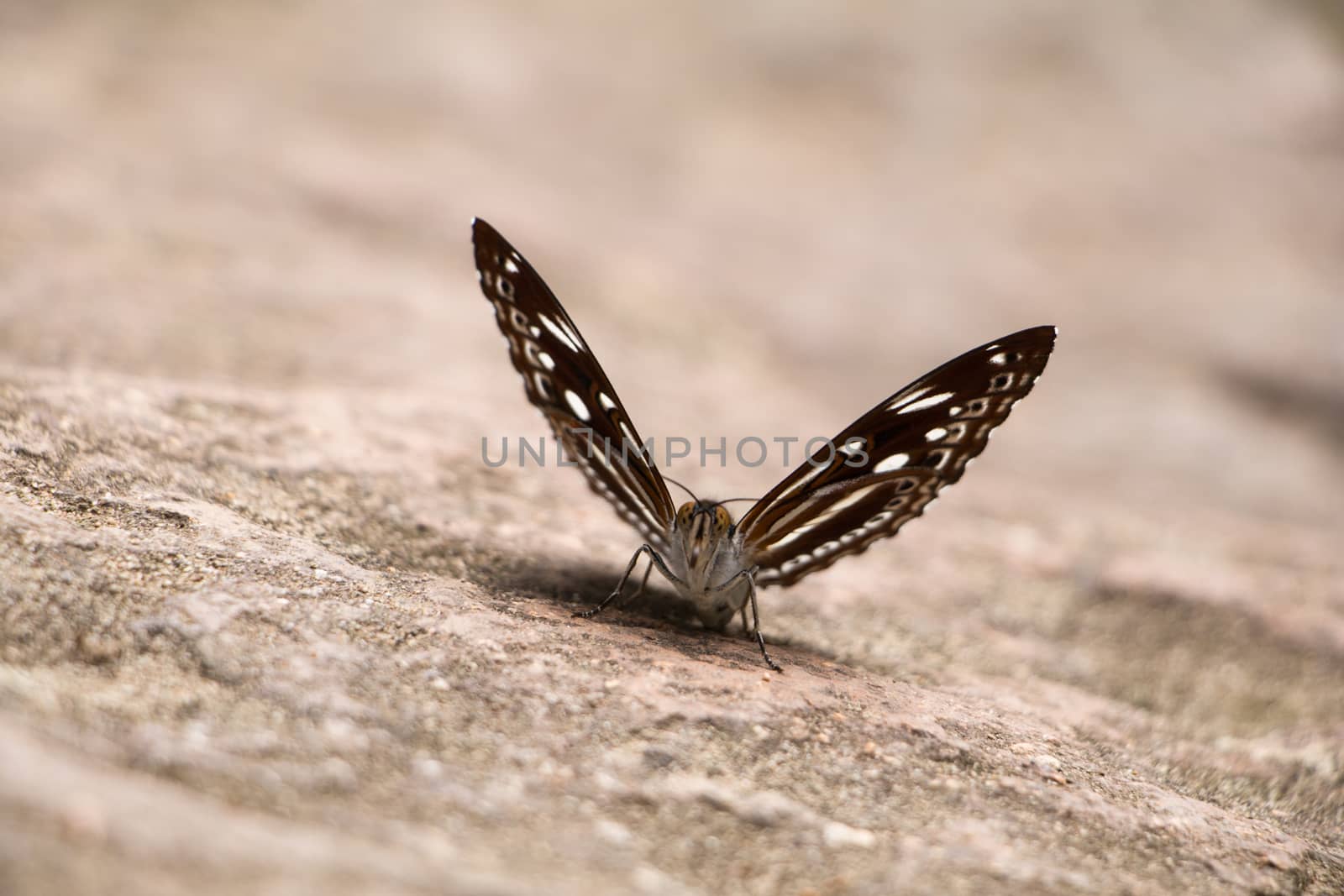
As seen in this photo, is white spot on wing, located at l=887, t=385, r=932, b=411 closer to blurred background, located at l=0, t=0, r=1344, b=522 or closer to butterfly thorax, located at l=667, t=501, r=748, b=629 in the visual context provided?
butterfly thorax, located at l=667, t=501, r=748, b=629

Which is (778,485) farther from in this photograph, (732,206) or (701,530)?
(732,206)

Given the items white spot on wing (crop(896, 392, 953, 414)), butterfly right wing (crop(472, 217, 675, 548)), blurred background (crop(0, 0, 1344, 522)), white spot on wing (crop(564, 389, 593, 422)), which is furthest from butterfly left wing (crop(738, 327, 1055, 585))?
blurred background (crop(0, 0, 1344, 522))

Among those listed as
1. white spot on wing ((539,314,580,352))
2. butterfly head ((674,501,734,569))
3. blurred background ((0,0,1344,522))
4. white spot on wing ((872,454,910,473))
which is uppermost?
blurred background ((0,0,1344,522))

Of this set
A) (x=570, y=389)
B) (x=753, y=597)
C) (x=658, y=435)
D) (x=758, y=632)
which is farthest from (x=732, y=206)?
(x=758, y=632)

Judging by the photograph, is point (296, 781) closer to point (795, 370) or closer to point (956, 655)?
point (956, 655)

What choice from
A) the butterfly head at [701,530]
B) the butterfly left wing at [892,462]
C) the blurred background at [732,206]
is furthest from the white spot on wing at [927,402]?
the blurred background at [732,206]

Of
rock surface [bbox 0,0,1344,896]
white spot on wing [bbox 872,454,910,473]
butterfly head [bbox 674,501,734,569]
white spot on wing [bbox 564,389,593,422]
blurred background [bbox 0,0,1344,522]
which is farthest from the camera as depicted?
blurred background [bbox 0,0,1344,522]

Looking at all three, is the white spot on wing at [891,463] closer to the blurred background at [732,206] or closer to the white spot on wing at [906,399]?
→ the white spot on wing at [906,399]

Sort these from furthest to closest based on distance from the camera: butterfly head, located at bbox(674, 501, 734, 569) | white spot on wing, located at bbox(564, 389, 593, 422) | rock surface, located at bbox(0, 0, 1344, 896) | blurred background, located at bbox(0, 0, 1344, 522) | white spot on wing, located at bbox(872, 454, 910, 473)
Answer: blurred background, located at bbox(0, 0, 1344, 522) < white spot on wing, located at bbox(564, 389, 593, 422) < white spot on wing, located at bbox(872, 454, 910, 473) < butterfly head, located at bbox(674, 501, 734, 569) < rock surface, located at bbox(0, 0, 1344, 896)
